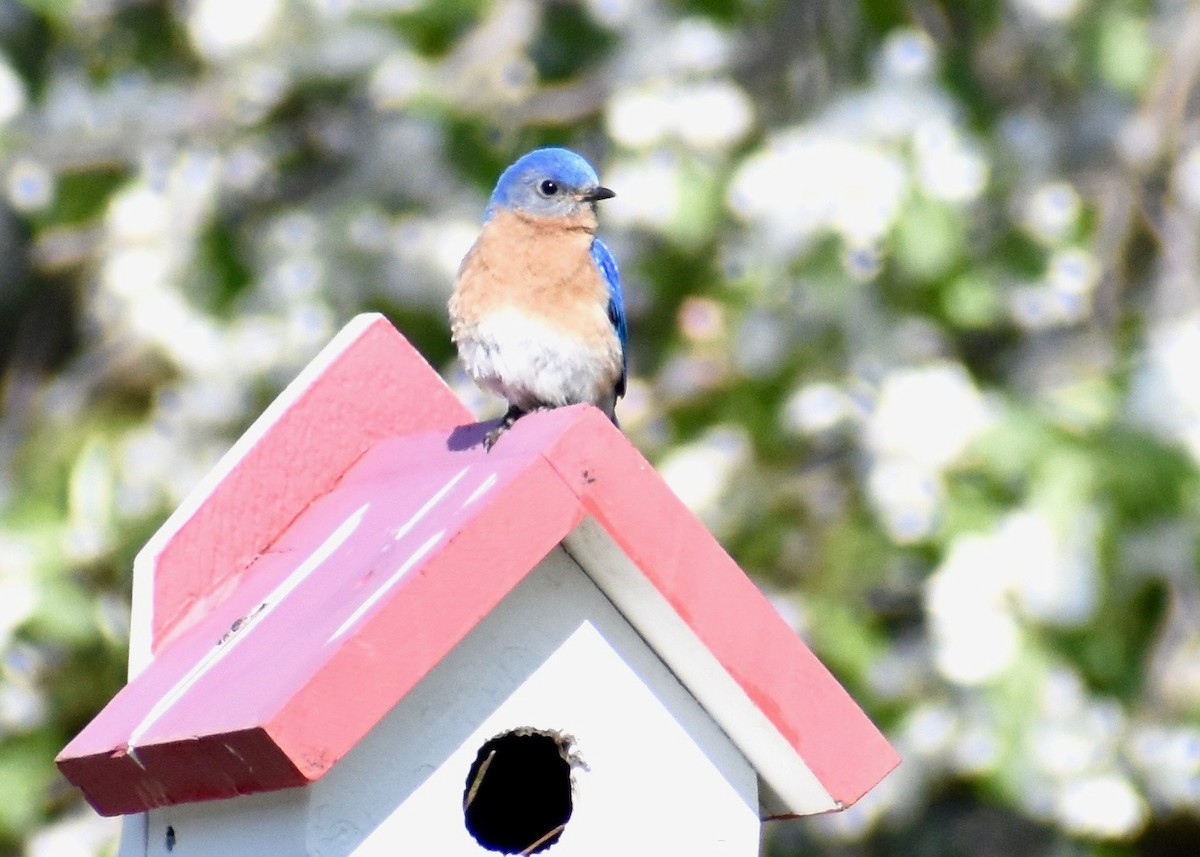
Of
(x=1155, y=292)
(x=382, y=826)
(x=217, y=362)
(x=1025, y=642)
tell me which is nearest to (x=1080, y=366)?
(x=1155, y=292)

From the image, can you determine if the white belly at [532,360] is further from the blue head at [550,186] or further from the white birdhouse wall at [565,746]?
the white birdhouse wall at [565,746]

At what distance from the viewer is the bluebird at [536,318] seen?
3.58m

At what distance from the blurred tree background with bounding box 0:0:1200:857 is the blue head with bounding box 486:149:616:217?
879mm

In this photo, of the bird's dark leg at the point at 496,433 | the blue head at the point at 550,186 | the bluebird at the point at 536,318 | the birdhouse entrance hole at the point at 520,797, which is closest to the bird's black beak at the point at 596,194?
the blue head at the point at 550,186

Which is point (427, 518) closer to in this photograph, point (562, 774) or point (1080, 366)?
point (562, 774)

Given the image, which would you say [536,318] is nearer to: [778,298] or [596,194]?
[596,194]

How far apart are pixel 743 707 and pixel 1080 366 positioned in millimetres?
3175

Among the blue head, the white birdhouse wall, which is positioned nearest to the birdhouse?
the white birdhouse wall

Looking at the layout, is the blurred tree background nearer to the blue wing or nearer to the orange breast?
the blue wing

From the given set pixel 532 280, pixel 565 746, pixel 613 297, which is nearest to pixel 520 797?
pixel 565 746

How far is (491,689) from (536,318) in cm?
118

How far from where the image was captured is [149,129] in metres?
5.47

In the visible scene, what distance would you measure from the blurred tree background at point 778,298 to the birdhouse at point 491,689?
2.14 meters

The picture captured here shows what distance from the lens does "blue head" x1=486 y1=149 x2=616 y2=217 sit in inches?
158
